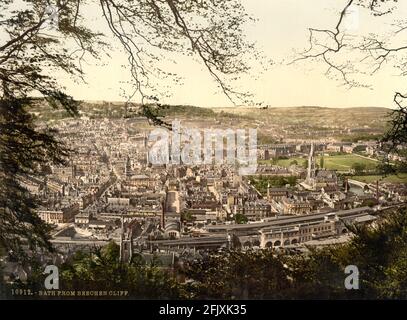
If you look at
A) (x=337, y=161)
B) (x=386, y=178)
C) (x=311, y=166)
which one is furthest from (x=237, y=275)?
(x=386, y=178)

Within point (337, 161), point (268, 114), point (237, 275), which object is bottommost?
point (237, 275)

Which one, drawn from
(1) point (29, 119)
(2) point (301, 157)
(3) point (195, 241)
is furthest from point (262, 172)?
(1) point (29, 119)

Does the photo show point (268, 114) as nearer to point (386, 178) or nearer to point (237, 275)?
point (386, 178)

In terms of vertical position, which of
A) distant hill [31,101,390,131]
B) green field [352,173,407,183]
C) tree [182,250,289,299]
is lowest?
tree [182,250,289,299]

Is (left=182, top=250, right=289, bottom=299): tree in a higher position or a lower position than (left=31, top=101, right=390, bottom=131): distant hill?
lower

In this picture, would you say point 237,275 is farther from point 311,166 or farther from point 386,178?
point 386,178

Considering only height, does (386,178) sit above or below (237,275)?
above

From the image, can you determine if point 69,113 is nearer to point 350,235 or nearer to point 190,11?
point 190,11

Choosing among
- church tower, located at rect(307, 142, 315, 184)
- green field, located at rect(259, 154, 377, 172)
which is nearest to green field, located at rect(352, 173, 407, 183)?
green field, located at rect(259, 154, 377, 172)

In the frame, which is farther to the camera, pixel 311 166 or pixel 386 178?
pixel 386 178

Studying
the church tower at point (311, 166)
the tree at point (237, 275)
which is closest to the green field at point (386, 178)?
the church tower at point (311, 166)

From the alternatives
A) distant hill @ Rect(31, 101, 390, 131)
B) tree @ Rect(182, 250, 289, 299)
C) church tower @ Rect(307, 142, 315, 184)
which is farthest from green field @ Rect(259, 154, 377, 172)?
tree @ Rect(182, 250, 289, 299)

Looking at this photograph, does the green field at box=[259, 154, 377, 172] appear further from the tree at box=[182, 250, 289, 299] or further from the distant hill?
the tree at box=[182, 250, 289, 299]
